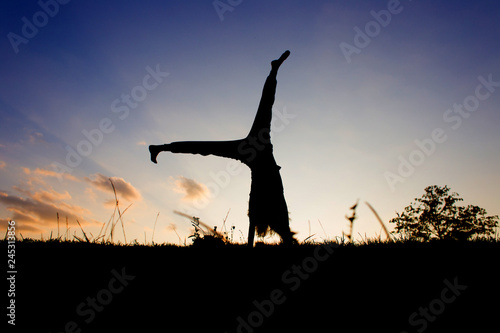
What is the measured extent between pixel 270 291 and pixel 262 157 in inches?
86.9

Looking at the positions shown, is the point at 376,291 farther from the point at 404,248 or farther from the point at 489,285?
the point at 404,248

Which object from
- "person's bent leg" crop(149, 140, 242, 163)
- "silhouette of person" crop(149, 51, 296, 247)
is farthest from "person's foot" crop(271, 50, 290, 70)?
"person's bent leg" crop(149, 140, 242, 163)

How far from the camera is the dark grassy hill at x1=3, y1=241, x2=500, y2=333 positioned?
2305 mm

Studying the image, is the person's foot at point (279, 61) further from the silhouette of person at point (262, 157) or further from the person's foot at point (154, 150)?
the person's foot at point (154, 150)

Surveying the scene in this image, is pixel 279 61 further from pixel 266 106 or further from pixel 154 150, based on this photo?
pixel 154 150

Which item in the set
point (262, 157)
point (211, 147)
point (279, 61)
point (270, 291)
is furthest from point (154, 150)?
point (270, 291)

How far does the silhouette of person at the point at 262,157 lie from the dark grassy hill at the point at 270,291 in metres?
0.61

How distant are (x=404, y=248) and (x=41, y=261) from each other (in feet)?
17.8

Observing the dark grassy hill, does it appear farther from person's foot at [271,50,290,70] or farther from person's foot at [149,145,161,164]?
person's foot at [271,50,290,70]

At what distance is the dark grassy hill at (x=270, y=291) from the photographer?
7.56 feet

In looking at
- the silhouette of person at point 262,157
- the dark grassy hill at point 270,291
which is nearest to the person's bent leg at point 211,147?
the silhouette of person at point 262,157

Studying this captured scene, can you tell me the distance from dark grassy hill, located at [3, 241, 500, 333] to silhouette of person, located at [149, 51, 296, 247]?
2.01 ft

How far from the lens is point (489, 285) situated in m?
2.64

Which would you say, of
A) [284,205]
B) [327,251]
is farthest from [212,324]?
[284,205]
